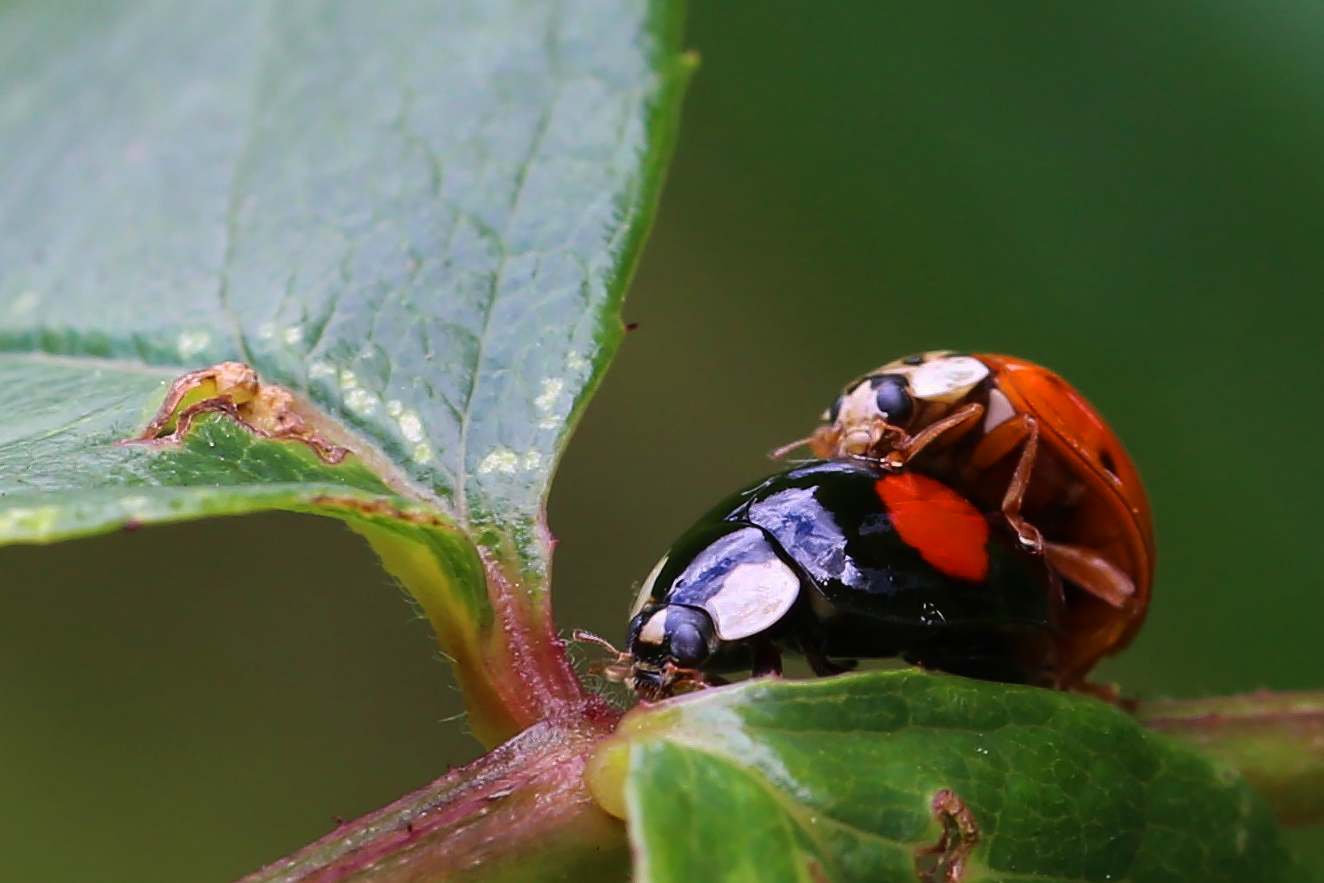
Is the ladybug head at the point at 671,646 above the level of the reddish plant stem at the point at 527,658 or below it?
below

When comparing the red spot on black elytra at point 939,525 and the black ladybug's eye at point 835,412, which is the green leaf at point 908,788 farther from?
the black ladybug's eye at point 835,412

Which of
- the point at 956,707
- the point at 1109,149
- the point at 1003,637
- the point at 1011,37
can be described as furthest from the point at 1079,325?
the point at 956,707

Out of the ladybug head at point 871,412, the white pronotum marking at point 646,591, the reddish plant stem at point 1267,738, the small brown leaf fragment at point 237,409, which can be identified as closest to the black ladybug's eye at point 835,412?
the ladybug head at point 871,412

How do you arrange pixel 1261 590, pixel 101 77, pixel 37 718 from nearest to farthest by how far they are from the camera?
pixel 101 77 < pixel 1261 590 < pixel 37 718

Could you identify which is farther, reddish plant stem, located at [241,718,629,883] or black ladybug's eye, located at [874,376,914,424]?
black ladybug's eye, located at [874,376,914,424]

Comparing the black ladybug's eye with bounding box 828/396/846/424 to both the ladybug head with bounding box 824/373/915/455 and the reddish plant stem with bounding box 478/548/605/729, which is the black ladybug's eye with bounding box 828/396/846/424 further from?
the reddish plant stem with bounding box 478/548/605/729

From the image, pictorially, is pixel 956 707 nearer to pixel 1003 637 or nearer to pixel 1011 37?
pixel 1003 637

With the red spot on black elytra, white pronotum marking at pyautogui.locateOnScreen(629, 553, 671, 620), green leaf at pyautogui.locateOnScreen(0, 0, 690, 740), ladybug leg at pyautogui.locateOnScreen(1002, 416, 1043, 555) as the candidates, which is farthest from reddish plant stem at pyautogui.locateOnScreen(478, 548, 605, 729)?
ladybug leg at pyautogui.locateOnScreen(1002, 416, 1043, 555)
